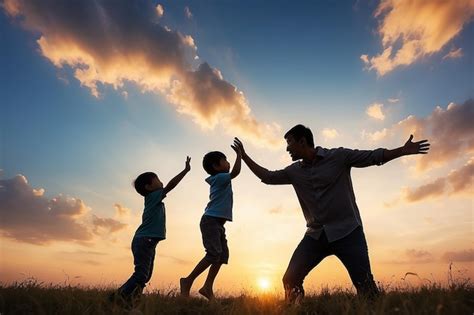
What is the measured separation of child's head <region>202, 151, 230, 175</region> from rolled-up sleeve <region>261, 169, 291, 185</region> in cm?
88

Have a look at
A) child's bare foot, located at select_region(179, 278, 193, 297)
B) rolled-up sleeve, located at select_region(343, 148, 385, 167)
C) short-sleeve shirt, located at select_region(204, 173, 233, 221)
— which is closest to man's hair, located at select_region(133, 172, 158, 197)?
short-sleeve shirt, located at select_region(204, 173, 233, 221)

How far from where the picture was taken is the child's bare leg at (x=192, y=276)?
771cm

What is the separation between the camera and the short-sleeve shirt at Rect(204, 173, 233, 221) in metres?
8.07

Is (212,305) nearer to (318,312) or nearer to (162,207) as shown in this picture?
(318,312)

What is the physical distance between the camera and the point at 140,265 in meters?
7.14

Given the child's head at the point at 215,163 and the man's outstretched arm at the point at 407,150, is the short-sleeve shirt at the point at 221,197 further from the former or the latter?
the man's outstretched arm at the point at 407,150

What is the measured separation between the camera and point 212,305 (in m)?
6.04

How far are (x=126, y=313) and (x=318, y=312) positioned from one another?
2.56 meters

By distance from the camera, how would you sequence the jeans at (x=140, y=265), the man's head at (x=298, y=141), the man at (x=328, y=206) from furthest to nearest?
the man's head at (x=298, y=141), the jeans at (x=140, y=265), the man at (x=328, y=206)

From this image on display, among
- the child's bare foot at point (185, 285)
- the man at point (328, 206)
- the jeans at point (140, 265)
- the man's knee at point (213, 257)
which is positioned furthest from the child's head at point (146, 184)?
the man at point (328, 206)

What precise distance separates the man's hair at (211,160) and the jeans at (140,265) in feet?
5.70

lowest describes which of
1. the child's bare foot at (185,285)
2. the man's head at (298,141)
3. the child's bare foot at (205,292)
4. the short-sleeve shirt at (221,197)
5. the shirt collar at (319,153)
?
the child's bare foot at (205,292)

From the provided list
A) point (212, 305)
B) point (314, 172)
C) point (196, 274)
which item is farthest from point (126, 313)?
point (314, 172)

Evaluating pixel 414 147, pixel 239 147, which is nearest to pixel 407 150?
pixel 414 147
